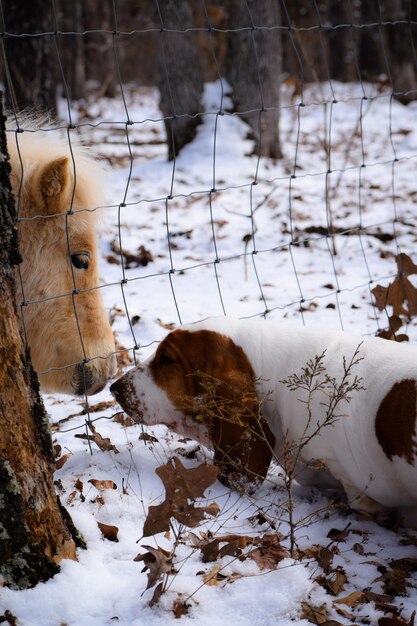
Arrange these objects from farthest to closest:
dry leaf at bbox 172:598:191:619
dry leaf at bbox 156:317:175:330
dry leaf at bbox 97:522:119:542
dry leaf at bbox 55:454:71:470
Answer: dry leaf at bbox 156:317:175:330
dry leaf at bbox 55:454:71:470
dry leaf at bbox 97:522:119:542
dry leaf at bbox 172:598:191:619

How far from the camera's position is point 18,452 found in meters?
2.37

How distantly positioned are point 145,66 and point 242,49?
24756 millimetres

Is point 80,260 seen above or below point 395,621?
above

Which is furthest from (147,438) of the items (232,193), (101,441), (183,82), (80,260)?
(183,82)

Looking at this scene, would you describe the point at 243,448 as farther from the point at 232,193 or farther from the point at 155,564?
the point at 232,193

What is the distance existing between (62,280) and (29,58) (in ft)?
20.0

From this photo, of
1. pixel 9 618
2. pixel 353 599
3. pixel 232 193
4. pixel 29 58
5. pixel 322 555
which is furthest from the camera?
pixel 232 193

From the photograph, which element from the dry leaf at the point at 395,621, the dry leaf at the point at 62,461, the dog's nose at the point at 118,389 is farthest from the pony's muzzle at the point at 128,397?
the dry leaf at the point at 395,621

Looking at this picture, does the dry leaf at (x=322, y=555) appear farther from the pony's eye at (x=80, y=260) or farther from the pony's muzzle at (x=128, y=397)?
the pony's eye at (x=80, y=260)

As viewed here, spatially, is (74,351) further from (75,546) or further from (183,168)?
(183,168)

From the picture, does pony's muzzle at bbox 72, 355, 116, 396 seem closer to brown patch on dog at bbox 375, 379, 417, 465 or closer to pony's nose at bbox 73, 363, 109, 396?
pony's nose at bbox 73, 363, 109, 396

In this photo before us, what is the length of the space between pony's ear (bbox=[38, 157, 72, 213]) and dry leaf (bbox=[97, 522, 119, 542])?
4.95 ft

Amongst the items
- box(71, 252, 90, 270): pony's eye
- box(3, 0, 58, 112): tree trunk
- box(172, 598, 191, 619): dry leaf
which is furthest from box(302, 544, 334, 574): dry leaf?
box(3, 0, 58, 112): tree trunk

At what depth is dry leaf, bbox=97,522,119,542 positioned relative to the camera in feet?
9.06
